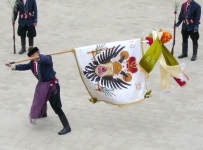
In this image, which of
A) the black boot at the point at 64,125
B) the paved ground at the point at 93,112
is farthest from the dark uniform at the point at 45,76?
the paved ground at the point at 93,112

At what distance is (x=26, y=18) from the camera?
1008cm

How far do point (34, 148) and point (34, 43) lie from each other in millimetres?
4869

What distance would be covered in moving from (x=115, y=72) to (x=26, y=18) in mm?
4137

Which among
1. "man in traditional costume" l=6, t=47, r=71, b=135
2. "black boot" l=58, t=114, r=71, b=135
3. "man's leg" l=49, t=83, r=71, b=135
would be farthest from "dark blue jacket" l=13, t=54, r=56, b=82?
"black boot" l=58, t=114, r=71, b=135

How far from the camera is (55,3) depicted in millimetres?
13656

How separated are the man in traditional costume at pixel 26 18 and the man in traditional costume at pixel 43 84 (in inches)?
144

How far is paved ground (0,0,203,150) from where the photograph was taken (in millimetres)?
6605

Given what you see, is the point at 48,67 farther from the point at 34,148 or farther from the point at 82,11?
the point at 82,11

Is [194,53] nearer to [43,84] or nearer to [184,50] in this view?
[184,50]

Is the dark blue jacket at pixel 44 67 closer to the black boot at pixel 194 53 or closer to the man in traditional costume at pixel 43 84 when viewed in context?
the man in traditional costume at pixel 43 84

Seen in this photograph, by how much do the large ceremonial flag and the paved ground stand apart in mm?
593

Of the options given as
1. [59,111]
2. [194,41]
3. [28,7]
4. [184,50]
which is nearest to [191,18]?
Result: [194,41]

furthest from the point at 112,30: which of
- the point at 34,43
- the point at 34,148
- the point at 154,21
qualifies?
the point at 34,148

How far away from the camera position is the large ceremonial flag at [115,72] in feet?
22.0
